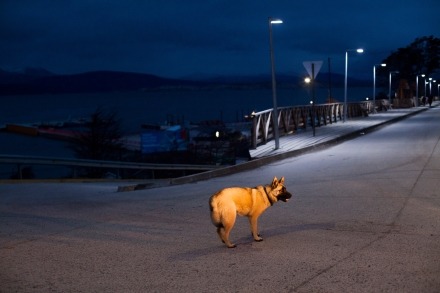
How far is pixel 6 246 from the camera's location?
23.9 feet

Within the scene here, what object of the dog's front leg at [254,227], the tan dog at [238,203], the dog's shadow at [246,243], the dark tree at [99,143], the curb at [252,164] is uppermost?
the tan dog at [238,203]

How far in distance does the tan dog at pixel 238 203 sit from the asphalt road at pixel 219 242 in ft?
0.99

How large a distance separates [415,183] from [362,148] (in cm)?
927

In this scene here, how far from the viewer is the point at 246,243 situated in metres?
7.15

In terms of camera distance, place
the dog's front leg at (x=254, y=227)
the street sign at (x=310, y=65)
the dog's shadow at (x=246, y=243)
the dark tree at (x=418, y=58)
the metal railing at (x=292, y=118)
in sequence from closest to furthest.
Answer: the dog's shadow at (x=246, y=243)
the dog's front leg at (x=254, y=227)
the metal railing at (x=292, y=118)
the street sign at (x=310, y=65)
the dark tree at (x=418, y=58)

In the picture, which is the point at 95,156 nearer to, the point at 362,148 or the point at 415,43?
the point at 362,148

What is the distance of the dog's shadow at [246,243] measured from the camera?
6.66 metres

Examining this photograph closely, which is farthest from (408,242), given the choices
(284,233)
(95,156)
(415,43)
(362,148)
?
(415,43)

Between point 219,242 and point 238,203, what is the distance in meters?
0.80

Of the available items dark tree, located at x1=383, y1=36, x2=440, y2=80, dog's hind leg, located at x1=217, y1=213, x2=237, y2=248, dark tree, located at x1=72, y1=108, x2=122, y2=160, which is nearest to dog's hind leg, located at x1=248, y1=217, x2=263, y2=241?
dog's hind leg, located at x1=217, y1=213, x2=237, y2=248

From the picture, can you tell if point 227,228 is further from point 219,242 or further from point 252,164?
point 252,164

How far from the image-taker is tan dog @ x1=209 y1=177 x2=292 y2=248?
21.2 ft

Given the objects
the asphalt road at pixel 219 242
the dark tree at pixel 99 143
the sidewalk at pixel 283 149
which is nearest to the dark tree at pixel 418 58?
the dark tree at pixel 99 143

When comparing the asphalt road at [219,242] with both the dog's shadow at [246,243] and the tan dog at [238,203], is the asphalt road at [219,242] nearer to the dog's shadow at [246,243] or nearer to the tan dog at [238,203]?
the dog's shadow at [246,243]
